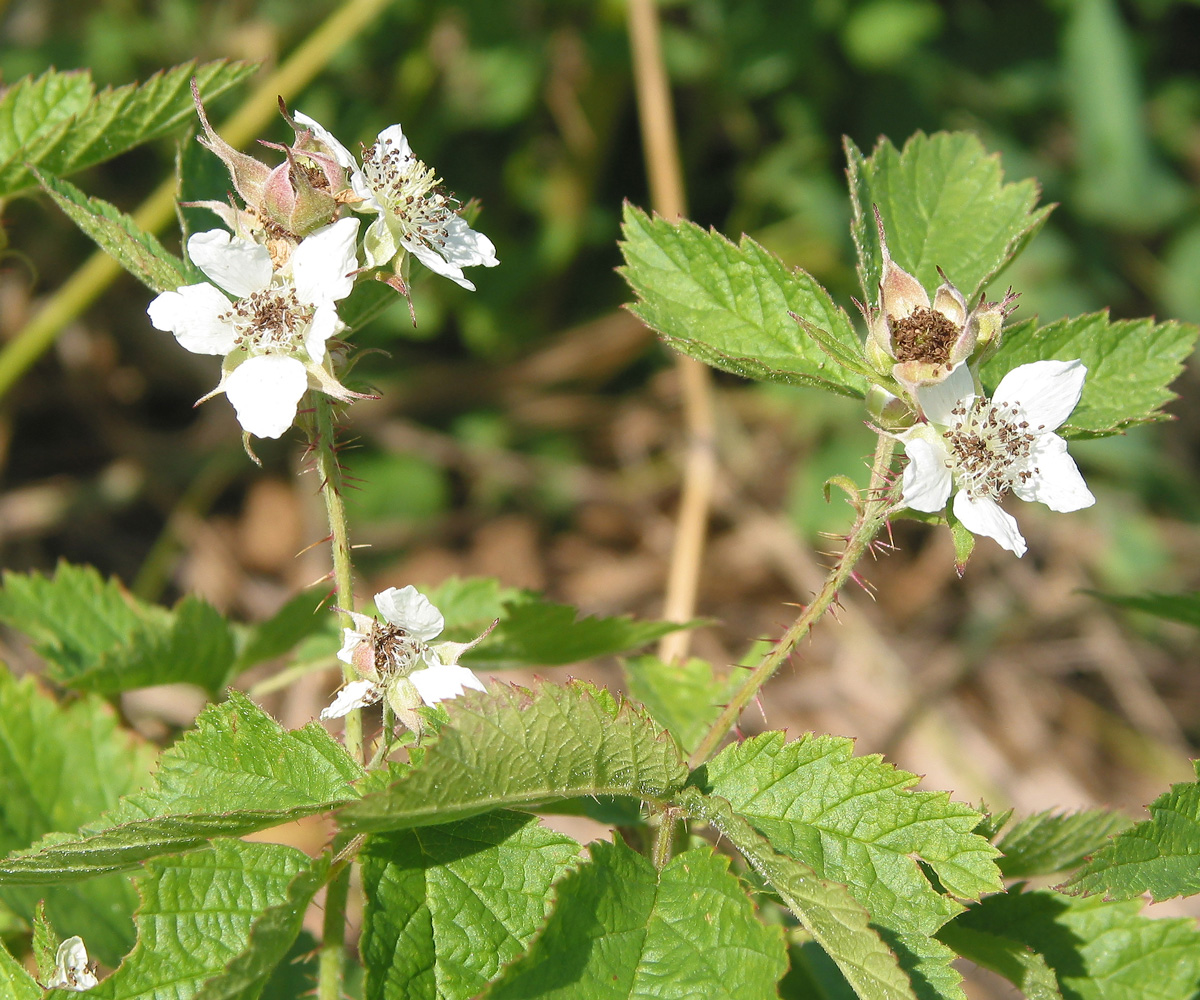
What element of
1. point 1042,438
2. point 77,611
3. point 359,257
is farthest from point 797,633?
point 77,611

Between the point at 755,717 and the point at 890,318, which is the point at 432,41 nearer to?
the point at 755,717

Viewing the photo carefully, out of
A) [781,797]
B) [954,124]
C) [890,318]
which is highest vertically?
[954,124]

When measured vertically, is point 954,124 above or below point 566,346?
above

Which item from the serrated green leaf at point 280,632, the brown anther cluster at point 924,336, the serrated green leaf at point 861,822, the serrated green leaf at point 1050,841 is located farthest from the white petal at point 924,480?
the serrated green leaf at point 280,632

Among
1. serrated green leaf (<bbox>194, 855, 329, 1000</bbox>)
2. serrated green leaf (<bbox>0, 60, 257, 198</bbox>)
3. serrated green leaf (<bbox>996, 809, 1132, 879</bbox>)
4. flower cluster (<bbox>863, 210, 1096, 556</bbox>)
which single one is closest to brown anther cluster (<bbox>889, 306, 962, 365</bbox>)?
flower cluster (<bbox>863, 210, 1096, 556</bbox>)

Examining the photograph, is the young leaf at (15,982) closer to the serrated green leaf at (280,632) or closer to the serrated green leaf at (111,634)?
the serrated green leaf at (111,634)

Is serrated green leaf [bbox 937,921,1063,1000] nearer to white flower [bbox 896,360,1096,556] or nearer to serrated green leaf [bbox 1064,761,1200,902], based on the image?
serrated green leaf [bbox 1064,761,1200,902]
